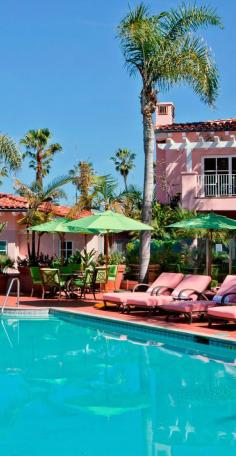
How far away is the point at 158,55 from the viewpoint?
62.6ft

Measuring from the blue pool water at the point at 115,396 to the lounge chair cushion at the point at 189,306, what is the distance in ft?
3.13

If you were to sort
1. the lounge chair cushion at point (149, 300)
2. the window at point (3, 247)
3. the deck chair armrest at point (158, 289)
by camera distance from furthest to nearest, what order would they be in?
1. the window at point (3, 247)
2. the deck chair armrest at point (158, 289)
3. the lounge chair cushion at point (149, 300)

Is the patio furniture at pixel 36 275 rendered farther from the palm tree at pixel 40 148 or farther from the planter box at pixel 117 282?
the palm tree at pixel 40 148

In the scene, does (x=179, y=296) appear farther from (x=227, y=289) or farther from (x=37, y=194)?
(x=37, y=194)

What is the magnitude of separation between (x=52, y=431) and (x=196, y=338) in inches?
223

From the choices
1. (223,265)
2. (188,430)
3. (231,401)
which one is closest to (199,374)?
(231,401)

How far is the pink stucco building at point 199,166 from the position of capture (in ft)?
84.2

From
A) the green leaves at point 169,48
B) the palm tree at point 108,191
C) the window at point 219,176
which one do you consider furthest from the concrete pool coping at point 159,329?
the window at point 219,176

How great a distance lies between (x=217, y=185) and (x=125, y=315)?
41.5 ft

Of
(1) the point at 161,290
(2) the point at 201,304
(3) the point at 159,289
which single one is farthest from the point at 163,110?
(2) the point at 201,304

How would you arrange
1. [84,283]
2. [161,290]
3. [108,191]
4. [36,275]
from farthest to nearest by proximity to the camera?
[108,191] → [36,275] → [84,283] → [161,290]

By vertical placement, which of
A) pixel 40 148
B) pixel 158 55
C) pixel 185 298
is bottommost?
pixel 185 298

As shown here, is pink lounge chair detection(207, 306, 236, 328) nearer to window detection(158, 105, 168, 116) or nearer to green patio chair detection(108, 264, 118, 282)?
green patio chair detection(108, 264, 118, 282)

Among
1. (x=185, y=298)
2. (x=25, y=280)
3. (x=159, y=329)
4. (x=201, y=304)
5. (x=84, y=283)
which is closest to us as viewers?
(x=159, y=329)
